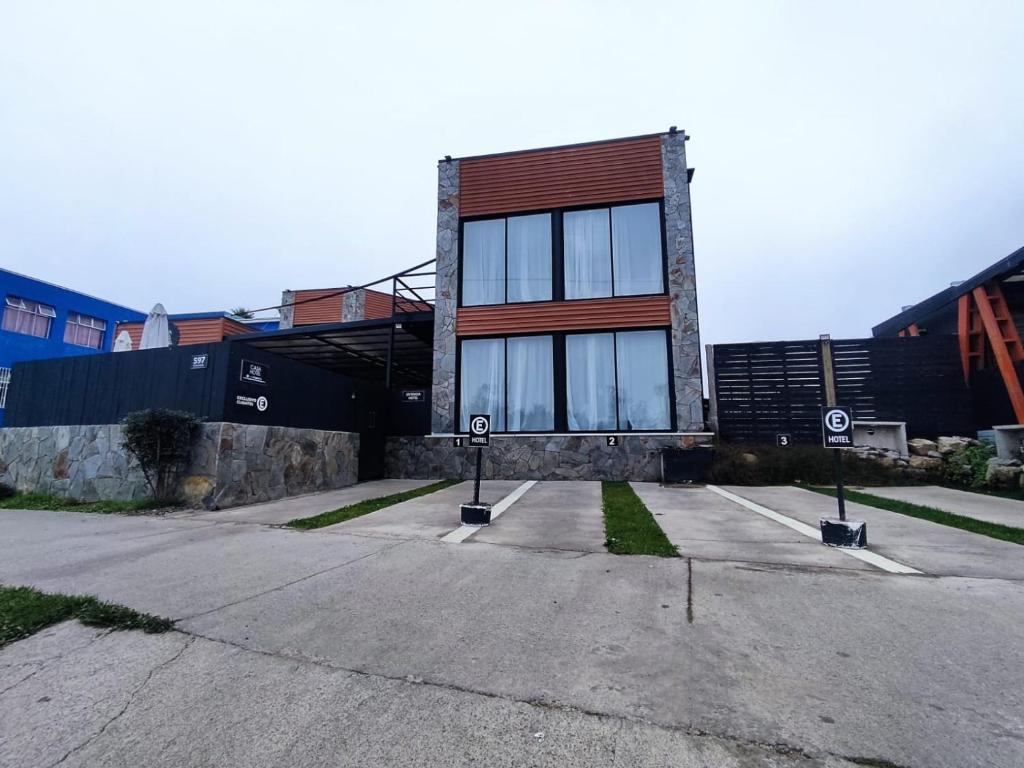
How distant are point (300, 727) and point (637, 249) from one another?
13273 millimetres

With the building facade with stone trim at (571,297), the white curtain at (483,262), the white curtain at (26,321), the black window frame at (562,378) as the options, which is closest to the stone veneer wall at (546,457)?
the building facade with stone trim at (571,297)

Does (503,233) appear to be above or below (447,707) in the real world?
above

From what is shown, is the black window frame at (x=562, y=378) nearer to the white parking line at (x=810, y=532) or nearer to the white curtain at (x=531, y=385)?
the white curtain at (x=531, y=385)

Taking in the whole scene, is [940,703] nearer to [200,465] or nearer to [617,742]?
[617,742]

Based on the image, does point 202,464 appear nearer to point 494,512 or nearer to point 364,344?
point 494,512

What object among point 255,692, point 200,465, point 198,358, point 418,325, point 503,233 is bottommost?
point 255,692

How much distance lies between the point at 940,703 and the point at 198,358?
10.7 meters

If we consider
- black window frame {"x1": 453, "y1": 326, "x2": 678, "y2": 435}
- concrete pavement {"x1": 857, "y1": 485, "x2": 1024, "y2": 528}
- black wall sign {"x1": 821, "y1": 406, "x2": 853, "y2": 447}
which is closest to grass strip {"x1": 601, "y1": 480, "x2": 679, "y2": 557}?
black wall sign {"x1": 821, "y1": 406, "x2": 853, "y2": 447}

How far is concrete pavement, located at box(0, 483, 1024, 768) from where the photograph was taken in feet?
6.56

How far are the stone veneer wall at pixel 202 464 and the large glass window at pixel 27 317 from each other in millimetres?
17107

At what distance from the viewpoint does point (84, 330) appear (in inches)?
1040

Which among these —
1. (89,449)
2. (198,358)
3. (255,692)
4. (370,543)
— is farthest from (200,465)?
(255,692)

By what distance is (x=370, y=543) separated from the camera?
553 cm

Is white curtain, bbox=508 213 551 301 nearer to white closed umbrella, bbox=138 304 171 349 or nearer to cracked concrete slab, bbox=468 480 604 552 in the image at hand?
cracked concrete slab, bbox=468 480 604 552
